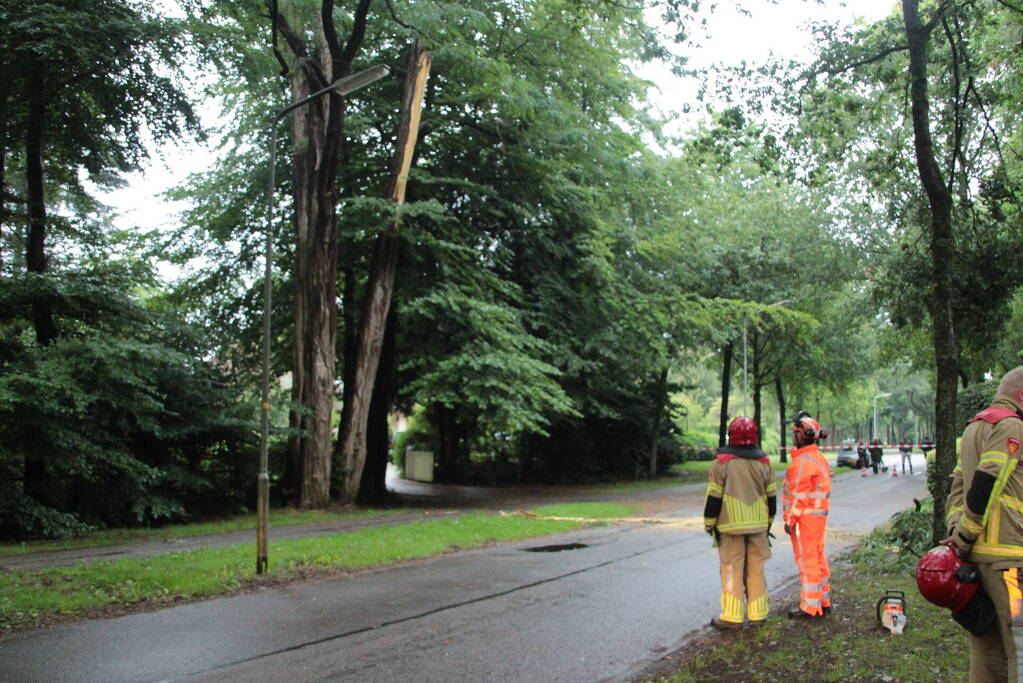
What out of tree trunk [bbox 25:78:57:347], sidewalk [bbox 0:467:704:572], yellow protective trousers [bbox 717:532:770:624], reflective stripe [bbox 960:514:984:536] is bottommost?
sidewalk [bbox 0:467:704:572]

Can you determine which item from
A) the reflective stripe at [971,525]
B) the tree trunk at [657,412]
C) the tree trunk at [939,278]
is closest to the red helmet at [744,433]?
the reflective stripe at [971,525]

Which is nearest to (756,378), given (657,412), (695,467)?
(695,467)

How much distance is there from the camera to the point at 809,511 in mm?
7078

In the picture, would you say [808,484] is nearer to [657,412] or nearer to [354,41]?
[354,41]

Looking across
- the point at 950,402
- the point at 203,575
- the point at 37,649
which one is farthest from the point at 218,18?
the point at 950,402

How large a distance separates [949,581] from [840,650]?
2.07 metres

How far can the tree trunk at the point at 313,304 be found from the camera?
1841 centimetres

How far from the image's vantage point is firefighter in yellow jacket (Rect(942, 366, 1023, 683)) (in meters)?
4.01

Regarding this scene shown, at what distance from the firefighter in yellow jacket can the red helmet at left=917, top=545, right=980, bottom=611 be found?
97 millimetres

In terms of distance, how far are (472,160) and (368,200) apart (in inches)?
195

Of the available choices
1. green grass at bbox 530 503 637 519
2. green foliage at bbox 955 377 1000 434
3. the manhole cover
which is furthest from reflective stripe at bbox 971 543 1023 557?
green grass at bbox 530 503 637 519

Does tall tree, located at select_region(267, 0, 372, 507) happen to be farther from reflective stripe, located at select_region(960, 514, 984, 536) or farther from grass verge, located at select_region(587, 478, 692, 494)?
reflective stripe, located at select_region(960, 514, 984, 536)

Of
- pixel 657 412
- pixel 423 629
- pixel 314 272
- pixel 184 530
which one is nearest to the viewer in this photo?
pixel 423 629

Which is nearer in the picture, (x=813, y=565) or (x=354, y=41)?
(x=813, y=565)
